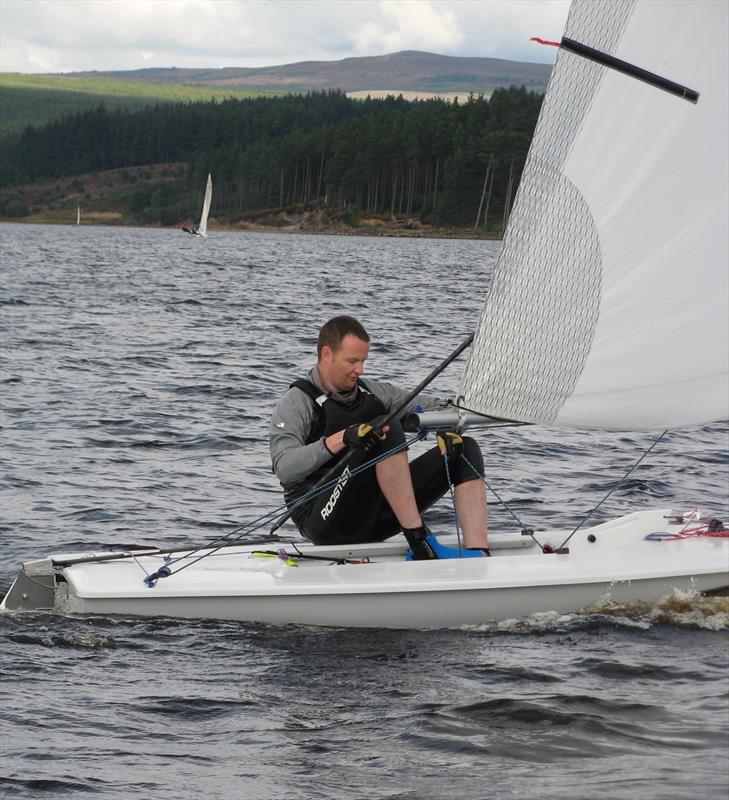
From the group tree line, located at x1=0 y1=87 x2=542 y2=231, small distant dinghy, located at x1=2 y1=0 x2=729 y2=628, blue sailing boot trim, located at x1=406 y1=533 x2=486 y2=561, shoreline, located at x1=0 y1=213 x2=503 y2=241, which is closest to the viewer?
small distant dinghy, located at x1=2 y1=0 x2=729 y2=628

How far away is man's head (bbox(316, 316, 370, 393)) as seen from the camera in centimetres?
663

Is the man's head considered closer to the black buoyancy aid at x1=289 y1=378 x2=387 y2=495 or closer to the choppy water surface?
the black buoyancy aid at x1=289 y1=378 x2=387 y2=495

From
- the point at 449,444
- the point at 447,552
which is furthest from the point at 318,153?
the point at 449,444

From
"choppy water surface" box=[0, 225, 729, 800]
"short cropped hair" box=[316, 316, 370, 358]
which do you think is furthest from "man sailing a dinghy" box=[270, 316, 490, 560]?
"choppy water surface" box=[0, 225, 729, 800]

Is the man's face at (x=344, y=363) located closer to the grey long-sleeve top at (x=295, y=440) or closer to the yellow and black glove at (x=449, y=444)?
the grey long-sleeve top at (x=295, y=440)

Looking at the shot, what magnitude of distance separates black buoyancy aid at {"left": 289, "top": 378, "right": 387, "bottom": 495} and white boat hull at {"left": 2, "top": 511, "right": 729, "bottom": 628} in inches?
28.4

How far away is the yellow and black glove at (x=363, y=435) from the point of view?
20.7ft

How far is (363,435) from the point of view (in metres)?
6.32

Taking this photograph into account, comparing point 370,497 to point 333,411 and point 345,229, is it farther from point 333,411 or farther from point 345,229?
point 345,229

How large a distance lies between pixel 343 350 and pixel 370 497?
35.9 inches

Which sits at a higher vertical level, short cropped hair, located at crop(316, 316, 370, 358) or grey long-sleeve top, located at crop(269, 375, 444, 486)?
short cropped hair, located at crop(316, 316, 370, 358)

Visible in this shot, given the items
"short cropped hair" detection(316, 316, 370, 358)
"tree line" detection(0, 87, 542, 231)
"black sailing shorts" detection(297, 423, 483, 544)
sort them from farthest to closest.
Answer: "tree line" detection(0, 87, 542, 231) → "black sailing shorts" detection(297, 423, 483, 544) → "short cropped hair" detection(316, 316, 370, 358)

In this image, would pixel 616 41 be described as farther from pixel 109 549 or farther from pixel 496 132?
pixel 496 132

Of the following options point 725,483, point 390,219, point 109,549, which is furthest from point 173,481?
point 390,219
